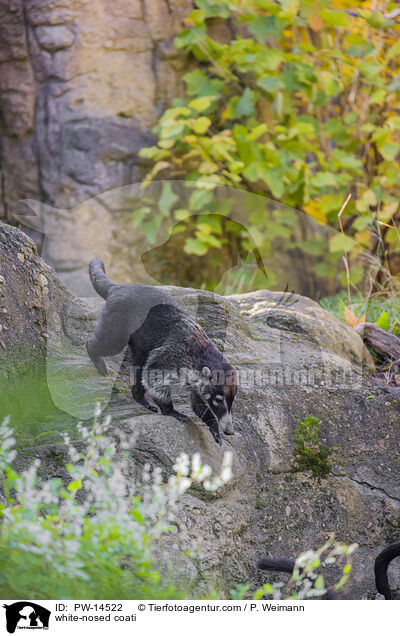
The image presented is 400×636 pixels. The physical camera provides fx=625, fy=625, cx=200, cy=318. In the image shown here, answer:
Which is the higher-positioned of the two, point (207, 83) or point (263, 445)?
point (207, 83)

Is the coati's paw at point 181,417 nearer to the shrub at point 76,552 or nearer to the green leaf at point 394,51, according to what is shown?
the shrub at point 76,552

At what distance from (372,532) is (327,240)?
3307 mm

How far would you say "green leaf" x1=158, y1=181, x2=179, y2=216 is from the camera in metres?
5.00

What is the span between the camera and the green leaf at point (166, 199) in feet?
16.4

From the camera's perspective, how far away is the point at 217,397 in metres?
2.44

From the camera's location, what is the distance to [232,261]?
4793 millimetres

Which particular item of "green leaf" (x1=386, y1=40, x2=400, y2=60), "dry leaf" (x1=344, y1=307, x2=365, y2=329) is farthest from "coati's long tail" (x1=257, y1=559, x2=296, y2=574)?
"green leaf" (x1=386, y1=40, x2=400, y2=60)

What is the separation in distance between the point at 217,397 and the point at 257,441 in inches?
17.1

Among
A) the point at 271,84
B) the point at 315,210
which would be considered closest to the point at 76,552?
the point at 315,210

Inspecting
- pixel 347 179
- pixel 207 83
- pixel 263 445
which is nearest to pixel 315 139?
pixel 347 179

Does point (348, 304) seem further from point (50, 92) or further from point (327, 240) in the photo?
point (50, 92)

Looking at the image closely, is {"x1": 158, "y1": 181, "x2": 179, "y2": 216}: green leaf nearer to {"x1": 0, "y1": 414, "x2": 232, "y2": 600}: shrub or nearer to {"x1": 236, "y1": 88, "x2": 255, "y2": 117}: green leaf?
{"x1": 236, "y1": 88, "x2": 255, "y2": 117}: green leaf

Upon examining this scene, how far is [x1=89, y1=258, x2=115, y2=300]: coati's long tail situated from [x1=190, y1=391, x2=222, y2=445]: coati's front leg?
654 mm

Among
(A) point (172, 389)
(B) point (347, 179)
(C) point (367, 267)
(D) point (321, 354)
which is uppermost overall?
(A) point (172, 389)
